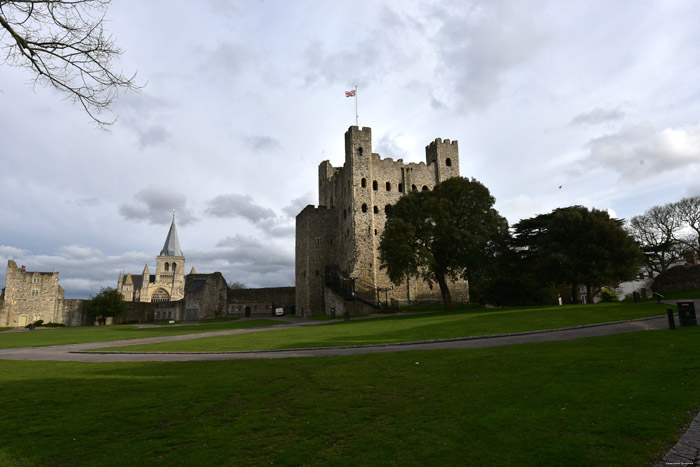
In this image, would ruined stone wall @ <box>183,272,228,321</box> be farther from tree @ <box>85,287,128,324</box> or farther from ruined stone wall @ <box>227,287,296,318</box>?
tree @ <box>85,287,128,324</box>

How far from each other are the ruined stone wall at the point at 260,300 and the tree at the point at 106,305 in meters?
14.1

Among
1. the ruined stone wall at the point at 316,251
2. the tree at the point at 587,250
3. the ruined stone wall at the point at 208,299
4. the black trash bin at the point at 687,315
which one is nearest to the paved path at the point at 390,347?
the black trash bin at the point at 687,315

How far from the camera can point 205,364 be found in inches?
475

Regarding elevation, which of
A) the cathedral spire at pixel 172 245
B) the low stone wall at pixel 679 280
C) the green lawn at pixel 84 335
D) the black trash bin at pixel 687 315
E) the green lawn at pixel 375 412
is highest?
the cathedral spire at pixel 172 245

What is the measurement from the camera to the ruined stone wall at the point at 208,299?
179ft

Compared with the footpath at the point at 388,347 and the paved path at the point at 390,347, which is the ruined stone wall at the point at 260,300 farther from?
the paved path at the point at 390,347

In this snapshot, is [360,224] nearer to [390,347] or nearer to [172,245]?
[390,347]

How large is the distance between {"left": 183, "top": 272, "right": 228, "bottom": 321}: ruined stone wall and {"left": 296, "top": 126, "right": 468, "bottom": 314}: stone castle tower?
36.3 feet

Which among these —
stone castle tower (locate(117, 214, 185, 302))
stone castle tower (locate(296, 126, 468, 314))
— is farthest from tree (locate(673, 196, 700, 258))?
stone castle tower (locate(117, 214, 185, 302))

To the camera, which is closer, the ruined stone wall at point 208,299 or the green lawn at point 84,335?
the green lawn at point 84,335

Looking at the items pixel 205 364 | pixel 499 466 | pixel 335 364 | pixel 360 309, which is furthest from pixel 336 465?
pixel 360 309

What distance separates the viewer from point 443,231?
111 ft

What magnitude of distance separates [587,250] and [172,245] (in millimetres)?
120373

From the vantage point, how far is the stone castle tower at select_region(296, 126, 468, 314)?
146 ft
